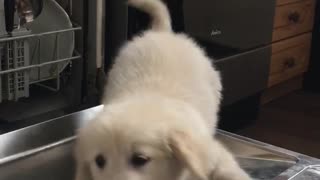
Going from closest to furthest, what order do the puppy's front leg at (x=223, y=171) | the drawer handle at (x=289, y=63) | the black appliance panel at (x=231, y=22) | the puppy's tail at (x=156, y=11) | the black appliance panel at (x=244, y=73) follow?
the puppy's front leg at (x=223, y=171)
the puppy's tail at (x=156, y=11)
the black appliance panel at (x=231, y=22)
the black appliance panel at (x=244, y=73)
the drawer handle at (x=289, y=63)

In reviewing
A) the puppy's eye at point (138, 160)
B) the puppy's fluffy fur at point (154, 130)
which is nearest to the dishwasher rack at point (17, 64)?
the puppy's fluffy fur at point (154, 130)

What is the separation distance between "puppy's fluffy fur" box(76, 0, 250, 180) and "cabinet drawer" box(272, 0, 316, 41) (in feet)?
3.80

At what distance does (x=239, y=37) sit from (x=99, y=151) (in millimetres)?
1050

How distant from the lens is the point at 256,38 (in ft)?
6.06

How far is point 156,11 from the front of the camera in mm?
1136

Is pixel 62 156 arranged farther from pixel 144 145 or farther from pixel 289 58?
pixel 289 58

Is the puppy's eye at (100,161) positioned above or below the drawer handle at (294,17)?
above

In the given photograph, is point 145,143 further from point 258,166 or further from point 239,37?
point 239,37

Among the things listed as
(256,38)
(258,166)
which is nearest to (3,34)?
(258,166)

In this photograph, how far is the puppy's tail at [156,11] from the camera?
1.11 m

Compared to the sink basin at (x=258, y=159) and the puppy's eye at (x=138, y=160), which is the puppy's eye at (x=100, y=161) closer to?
the puppy's eye at (x=138, y=160)

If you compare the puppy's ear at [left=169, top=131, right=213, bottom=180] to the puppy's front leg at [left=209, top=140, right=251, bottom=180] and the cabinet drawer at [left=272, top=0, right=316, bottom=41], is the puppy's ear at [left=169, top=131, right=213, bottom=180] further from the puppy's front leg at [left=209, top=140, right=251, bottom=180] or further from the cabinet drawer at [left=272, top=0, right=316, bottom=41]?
the cabinet drawer at [left=272, top=0, right=316, bottom=41]

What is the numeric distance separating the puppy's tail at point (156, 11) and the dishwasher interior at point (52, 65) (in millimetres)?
108

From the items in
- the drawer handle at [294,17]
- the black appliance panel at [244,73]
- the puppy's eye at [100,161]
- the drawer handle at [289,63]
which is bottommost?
the drawer handle at [289,63]
